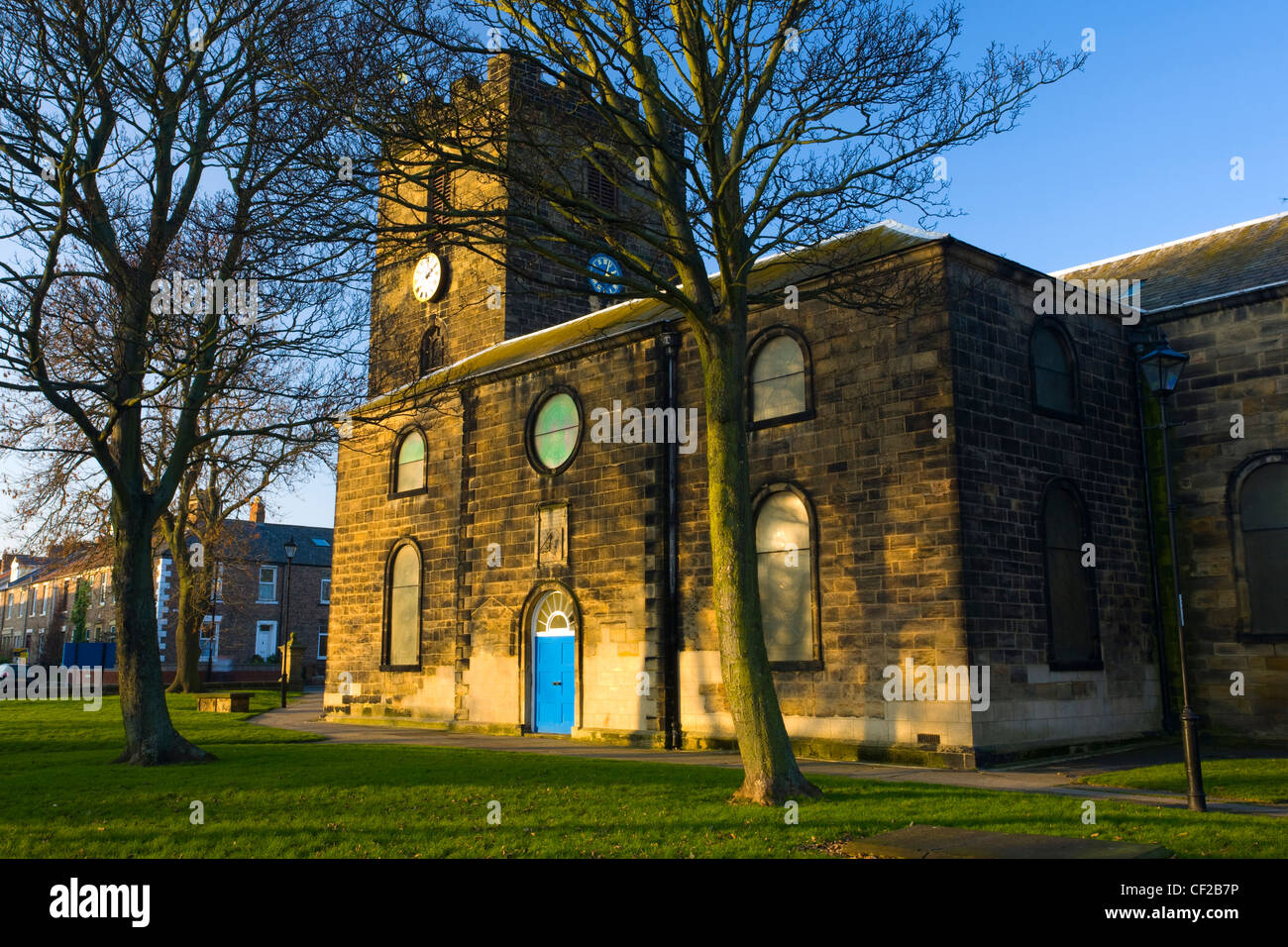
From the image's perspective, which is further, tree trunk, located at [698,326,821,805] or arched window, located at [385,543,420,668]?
arched window, located at [385,543,420,668]

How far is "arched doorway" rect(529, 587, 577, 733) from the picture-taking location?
Answer: 2119 centimetres

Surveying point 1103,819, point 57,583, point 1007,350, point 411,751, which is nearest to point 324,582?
point 57,583

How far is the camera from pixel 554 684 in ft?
70.6

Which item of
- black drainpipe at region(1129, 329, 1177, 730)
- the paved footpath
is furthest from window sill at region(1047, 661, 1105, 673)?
black drainpipe at region(1129, 329, 1177, 730)

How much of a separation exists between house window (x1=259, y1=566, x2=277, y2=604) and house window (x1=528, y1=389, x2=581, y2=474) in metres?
40.7

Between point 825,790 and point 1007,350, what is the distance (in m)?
8.73

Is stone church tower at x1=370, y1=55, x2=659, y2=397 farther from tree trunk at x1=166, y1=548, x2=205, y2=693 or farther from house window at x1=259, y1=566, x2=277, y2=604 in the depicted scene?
house window at x1=259, y1=566, x2=277, y2=604

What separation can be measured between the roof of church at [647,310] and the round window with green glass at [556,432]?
1.09m

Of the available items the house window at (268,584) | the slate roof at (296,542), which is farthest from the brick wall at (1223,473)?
the house window at (268,584)

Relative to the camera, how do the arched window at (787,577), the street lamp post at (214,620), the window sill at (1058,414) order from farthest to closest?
the street lamp post at (214,620)
the window sill at (1058,414)
the arched window at (787,577)

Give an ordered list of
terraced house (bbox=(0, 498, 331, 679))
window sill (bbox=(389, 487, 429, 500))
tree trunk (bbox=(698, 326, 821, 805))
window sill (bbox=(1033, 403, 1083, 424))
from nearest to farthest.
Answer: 1. tree trunk (bbox=(698, 326, 821, 805))
2. window sill (bbox=(1033, 403, 1083, 424))
3. window sill (bbox=(389, 487, 429, 500))
4. terraced house (bbox=(0, 498, 331, 679))

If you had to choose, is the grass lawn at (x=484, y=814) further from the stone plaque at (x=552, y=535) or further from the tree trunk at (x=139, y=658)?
the stone plaque at (x=552, y=535)

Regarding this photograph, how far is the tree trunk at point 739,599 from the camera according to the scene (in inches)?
432

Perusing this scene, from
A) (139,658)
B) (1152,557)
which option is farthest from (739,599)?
(1152,557)
